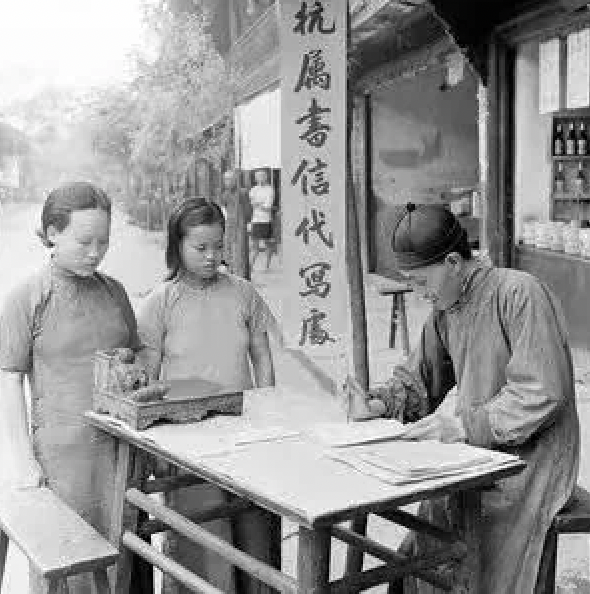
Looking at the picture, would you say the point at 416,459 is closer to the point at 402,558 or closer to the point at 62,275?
the point at 402,558

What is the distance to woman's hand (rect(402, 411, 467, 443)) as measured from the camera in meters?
2.93

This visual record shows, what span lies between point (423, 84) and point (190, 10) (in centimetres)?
419

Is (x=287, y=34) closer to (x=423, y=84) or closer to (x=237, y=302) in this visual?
Result: (x=237, y=302)

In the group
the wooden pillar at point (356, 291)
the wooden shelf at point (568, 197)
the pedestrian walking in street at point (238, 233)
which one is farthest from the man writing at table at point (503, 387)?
the pedestrian walking in street at point (238, 233)

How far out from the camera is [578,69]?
25.6 feet

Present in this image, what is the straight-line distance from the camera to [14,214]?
34.7 feet

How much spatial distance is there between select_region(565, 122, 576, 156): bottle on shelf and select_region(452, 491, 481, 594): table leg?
681cm

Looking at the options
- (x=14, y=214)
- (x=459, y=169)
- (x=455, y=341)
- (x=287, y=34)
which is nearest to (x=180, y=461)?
(x=455, y=341)

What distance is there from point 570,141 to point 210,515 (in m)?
6.81

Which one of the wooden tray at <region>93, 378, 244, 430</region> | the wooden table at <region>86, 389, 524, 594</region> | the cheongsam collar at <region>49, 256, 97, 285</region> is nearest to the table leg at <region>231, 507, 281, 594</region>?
the wooden table at <region>86, 389, 524, 594</region>

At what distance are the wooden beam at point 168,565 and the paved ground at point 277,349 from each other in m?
1.02

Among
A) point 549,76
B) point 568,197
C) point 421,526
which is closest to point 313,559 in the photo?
point 421,526

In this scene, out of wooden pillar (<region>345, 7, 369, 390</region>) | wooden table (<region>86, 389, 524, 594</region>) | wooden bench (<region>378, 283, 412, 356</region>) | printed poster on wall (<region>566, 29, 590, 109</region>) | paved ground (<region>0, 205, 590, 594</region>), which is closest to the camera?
wooden table (<region>86, 389, 524, 594</region>)

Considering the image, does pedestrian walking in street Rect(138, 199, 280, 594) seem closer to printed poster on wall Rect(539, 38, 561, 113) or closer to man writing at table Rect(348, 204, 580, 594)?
man writing at table Rect(348, 204, 580, 594)
